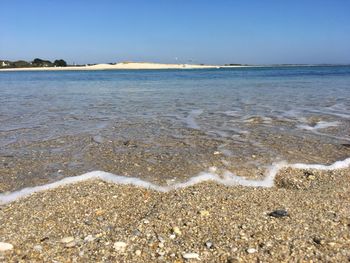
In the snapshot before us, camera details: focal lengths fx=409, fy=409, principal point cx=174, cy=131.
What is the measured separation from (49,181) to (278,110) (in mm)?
9705

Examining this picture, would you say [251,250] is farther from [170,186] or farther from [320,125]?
[320,125]

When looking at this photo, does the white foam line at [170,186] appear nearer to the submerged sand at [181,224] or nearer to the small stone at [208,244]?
the submerged sand at [181,224]

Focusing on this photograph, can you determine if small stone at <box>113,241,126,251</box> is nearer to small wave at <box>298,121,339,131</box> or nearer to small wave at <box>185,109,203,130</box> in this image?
small wave at <box>185,109,203,130</box>

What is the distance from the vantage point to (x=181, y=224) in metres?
4.41

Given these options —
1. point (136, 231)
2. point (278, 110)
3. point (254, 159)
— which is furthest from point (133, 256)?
point (278, 110)

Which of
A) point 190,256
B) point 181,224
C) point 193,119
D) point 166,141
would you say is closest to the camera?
point 190,256

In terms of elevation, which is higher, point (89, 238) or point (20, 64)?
point (89, 238)

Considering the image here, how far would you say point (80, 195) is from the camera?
553 centimetres

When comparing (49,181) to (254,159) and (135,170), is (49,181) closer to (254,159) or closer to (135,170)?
(135,170)

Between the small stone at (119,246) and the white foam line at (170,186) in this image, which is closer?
the small stone at (119,246)

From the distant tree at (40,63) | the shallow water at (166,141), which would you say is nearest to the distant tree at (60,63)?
the distant tree at (40,63)

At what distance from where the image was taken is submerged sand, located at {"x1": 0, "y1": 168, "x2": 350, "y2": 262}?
3775 millimetres

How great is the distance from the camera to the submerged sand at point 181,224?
3.78 meters

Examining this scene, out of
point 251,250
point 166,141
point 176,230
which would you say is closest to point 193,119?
point 166,141
